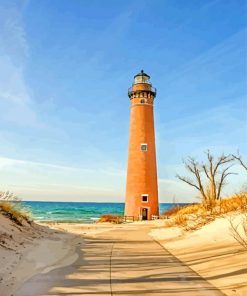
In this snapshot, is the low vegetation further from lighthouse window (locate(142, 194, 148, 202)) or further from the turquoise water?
lighthouse window (locate(142, 194, 148, 202))

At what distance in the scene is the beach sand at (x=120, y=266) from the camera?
24.2ft

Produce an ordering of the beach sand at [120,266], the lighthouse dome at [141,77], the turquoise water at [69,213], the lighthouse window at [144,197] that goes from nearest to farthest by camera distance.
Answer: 1. the beach sand at [120,266]
2. the lighthouse window at [144,197]
3. the lighthouse dome at [141,77]
4. the turquoise water at [69,213]

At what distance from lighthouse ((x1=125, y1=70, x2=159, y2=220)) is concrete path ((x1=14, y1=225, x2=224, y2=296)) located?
23693mm

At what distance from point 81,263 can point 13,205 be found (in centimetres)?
821

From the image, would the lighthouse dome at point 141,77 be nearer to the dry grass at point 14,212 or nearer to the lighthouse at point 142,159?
the lighthouse at point 142,159

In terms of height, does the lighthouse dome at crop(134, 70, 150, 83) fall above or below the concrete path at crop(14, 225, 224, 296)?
above

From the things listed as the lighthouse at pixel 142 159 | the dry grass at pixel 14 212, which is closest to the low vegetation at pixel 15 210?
the dry grass at pixel 14 212

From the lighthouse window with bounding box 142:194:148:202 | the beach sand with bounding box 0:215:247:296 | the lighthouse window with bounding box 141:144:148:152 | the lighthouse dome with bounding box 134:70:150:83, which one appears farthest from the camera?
the lighthouse dome with bounding box 134:70:150:83

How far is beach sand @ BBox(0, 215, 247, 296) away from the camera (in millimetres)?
7367

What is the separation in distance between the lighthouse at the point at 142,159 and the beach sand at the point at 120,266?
20.4m

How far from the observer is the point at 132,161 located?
1435 inches

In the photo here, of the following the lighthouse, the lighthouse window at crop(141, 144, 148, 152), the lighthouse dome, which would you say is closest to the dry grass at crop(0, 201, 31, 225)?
the lighthouse

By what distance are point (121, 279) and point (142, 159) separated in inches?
1099

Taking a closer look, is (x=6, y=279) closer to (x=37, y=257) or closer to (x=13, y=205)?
(x=37, y=257)
